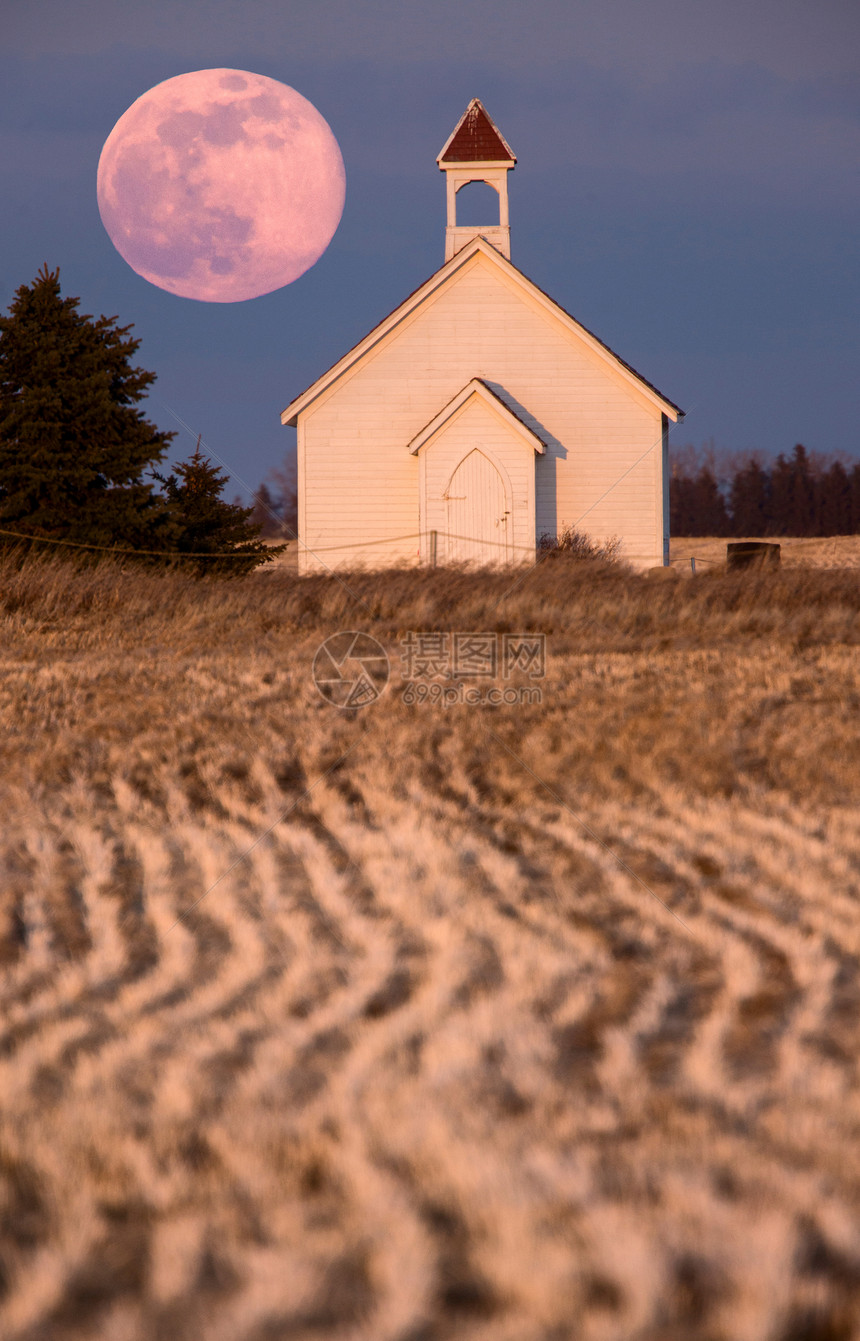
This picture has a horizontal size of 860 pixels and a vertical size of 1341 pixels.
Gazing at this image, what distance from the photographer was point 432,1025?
3473mm

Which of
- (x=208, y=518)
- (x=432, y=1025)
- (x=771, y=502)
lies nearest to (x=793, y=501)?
(x=771, y=502)

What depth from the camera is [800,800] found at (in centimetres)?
643

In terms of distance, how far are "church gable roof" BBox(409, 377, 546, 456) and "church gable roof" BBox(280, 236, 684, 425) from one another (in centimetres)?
213

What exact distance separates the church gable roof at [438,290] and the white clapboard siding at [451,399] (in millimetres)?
50

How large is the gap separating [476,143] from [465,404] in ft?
20.3

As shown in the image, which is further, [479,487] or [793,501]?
[793,501]

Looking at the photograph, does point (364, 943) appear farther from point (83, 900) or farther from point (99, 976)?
point (83, 900)

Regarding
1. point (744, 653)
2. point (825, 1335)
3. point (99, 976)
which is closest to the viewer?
point (825, 1335)

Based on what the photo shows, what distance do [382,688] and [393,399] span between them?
12906 mm

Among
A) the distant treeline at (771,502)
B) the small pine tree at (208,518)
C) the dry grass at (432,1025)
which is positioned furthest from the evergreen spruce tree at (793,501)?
the dry grass at (432,1025)

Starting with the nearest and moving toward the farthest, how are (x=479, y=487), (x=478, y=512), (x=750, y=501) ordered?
1. (x=479, y=487)
2. (x=478, y=512)
3. (x=750, y=501)

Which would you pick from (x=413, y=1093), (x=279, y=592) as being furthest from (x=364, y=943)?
(x=279, y=592)

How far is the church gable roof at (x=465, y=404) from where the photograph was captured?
20.0 meters

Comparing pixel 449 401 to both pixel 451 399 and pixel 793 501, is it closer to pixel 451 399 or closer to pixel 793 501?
pixel 451 399
